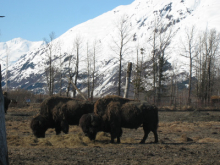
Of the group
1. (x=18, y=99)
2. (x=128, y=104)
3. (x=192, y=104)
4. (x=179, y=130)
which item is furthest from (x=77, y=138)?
(x=192, y=104)

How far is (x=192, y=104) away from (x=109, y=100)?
3070 centimetres

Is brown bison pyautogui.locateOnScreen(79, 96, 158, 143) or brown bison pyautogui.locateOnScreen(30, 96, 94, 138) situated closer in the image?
brown bison pyautogui.locateOnScreen(79, 96, 158, 143)

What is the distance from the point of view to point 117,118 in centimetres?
1156

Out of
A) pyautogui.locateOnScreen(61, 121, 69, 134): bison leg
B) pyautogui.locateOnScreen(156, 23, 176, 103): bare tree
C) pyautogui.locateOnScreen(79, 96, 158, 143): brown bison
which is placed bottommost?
pyautogui.locateOnScreen(61, 121, 69, 134): bison leg

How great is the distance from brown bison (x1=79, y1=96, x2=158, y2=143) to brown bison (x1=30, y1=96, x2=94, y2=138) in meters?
1.85

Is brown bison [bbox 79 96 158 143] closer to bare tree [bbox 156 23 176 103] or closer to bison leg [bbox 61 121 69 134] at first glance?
bison leg [bbox 61 121 69 134]

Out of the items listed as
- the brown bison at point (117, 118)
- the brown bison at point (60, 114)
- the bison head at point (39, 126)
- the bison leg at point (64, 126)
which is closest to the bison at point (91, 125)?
the brown bison at point (117, 118)

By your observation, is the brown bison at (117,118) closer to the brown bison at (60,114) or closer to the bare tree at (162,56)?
the brown bison at (60,114)

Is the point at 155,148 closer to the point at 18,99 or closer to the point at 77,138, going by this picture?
the point at 77,138

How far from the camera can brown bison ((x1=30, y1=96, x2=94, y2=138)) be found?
Answer: 13336mm

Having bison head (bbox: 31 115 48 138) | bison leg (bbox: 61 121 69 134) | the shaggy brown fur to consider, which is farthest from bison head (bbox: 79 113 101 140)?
bison head (bbox: 31 115 48 138)

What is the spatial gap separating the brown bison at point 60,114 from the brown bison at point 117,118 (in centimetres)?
185

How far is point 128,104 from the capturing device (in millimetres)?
11734

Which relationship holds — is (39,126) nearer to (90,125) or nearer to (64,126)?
(64,126)
